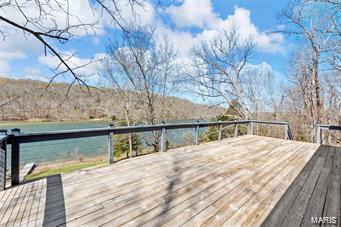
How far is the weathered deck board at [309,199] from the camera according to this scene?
2156 mm

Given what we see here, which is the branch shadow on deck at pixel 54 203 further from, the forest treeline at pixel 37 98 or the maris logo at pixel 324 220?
the maris logo at pixel 324 220

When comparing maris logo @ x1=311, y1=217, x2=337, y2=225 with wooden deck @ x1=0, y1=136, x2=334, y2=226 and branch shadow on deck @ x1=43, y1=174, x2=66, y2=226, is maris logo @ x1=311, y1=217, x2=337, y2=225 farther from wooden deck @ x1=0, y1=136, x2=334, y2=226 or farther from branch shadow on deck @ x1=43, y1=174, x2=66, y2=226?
branch shadow on deck @ x1=43, y1=174, x2=66, y2=226

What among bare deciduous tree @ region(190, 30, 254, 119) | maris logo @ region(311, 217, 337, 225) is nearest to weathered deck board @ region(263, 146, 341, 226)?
maris logo @ region(311, 217, 337, 225)

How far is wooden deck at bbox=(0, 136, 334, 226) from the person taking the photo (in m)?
2.08

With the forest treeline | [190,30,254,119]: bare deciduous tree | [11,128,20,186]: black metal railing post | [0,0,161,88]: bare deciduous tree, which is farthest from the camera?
[190,30,254,119]: bare deciduous tree

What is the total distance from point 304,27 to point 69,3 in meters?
12.1

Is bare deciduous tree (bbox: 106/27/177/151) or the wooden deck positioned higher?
bare deciduous tree (bbox: 106/27/177/151)

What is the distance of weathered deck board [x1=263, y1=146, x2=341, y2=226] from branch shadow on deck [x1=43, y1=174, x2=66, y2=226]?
82.7 inches

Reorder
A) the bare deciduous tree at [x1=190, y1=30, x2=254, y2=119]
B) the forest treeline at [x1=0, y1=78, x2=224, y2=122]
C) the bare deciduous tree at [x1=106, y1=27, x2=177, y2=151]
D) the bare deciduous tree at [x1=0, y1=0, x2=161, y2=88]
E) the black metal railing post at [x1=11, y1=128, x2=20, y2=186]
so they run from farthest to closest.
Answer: the bare deciduous tree at [x1=190, y1=30, x2=254, y2=119]
the bare deciduous tree at [x1=106, y1=27, x2=177, y2=151]
the black metal railing post at [x1=11, y1=128, x2=20, y2=186]
the forest treeline at [x1=0, y1=78, x2=224, y2=122]
the bare deciduous tree at [x1=0, y1=0, x2=161, y2=88]

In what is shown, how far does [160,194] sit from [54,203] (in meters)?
1.27

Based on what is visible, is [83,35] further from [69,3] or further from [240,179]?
[240,179]

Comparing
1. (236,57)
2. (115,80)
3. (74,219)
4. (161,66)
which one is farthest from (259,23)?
(74,219)

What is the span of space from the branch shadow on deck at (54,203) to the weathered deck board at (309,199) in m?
2.10

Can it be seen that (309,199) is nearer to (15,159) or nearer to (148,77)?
(15,159)
